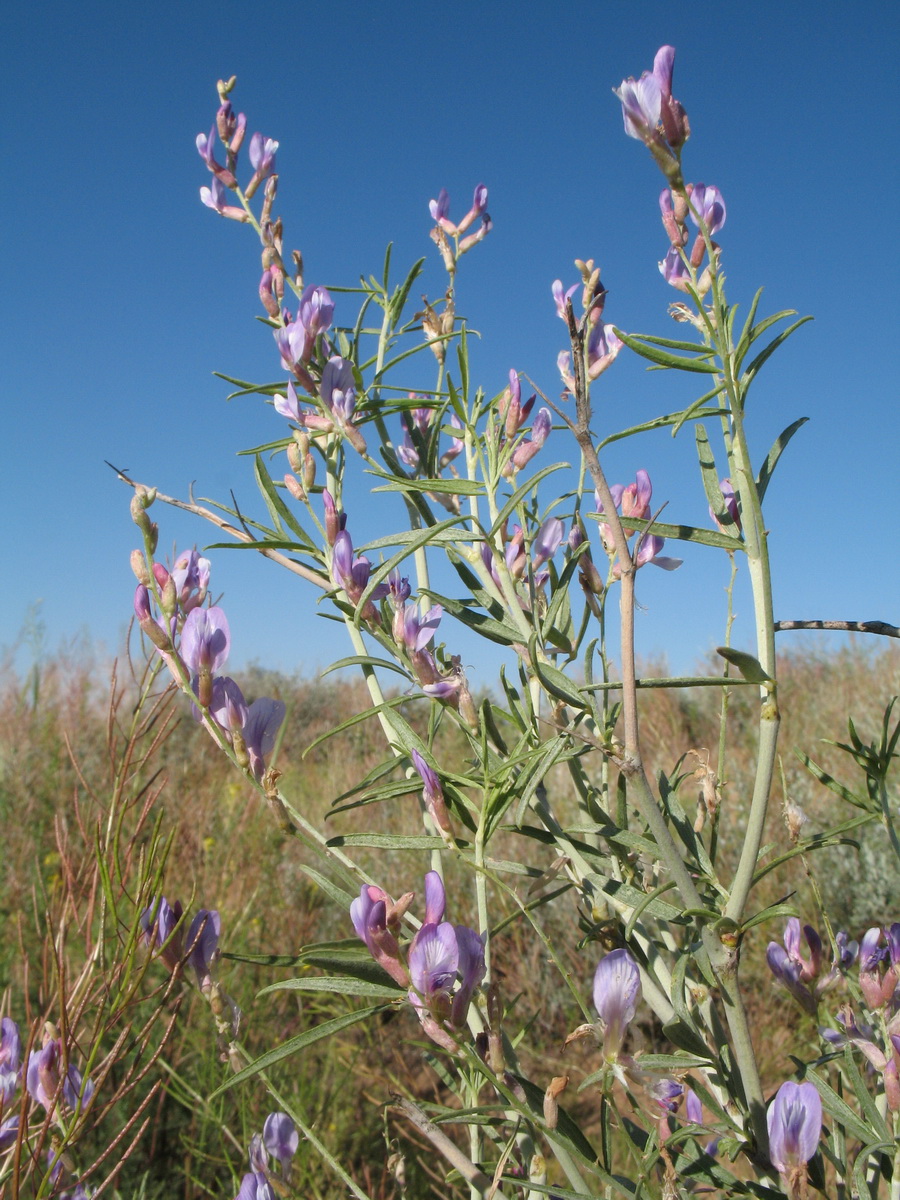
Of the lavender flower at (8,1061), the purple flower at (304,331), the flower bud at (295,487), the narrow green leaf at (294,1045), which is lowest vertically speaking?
the lavender flower at (8,1061)

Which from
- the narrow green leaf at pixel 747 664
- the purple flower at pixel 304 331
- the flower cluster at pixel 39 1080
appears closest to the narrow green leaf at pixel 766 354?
the narrow green leaf at pixel 747 664

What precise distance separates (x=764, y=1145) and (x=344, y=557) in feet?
1.72

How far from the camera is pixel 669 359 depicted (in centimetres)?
63

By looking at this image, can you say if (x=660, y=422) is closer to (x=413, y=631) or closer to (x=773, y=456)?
(x=773, y=456)

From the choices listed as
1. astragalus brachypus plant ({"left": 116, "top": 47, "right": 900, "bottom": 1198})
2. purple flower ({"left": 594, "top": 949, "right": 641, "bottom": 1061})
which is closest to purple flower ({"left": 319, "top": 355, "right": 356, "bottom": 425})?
astragalus brachypus plant ({"left": 116, "top": 47, "right": 900, "bottom": 1198})

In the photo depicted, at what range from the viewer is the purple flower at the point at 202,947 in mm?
706

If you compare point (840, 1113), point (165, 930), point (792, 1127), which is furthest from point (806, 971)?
point (165, 930)

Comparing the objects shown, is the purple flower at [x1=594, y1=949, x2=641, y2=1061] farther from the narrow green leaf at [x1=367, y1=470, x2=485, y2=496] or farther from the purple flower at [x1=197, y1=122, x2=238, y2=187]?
the purple flower at [x1=197, y1=122, x2=238, y2=187]

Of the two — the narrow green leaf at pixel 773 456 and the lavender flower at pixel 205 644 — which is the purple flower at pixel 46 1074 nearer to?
the lavender flower at pixel 205 644

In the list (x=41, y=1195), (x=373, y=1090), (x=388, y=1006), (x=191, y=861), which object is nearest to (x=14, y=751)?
(x=191, y=861)

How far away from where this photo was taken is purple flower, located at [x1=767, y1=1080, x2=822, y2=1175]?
508mm

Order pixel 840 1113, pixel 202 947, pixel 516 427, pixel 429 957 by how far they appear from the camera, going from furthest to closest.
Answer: pixel 516 427, pixel 202 947, pixel 840 1113, pixel 429 957

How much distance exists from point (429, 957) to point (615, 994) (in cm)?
14

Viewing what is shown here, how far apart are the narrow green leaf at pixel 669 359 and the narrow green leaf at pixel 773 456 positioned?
0.08 m
